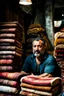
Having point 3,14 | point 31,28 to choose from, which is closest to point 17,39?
point 3,14

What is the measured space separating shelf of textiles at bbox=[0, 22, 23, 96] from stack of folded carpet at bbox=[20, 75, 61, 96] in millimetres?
394

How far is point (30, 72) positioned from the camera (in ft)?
17.4

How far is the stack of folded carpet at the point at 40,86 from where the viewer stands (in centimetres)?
414

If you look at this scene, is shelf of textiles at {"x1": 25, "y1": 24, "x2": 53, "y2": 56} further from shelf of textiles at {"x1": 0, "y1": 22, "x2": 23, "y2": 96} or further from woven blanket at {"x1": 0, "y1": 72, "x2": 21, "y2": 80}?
woven blanket at {"x1": 0, "y1": 72, "x2": 21, "y2": 80}

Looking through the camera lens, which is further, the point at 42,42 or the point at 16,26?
the point at 16,26

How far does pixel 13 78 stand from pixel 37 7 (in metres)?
5.44

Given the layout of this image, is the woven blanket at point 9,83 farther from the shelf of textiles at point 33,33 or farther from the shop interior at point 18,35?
the shelf of textiles at point 33,33

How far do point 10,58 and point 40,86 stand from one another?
4.58 feet

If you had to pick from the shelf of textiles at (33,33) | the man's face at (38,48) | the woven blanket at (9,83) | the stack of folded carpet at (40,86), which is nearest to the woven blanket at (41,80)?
the stack of folded carpet at (40,86)

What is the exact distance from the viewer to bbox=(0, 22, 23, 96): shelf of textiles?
15.9 feet

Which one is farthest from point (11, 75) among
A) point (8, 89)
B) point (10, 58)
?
point (10, 58)

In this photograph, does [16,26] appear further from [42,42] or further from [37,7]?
[37,7]

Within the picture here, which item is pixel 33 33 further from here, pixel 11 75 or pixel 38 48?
pixel 11 75

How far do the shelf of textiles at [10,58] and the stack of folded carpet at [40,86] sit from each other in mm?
394
